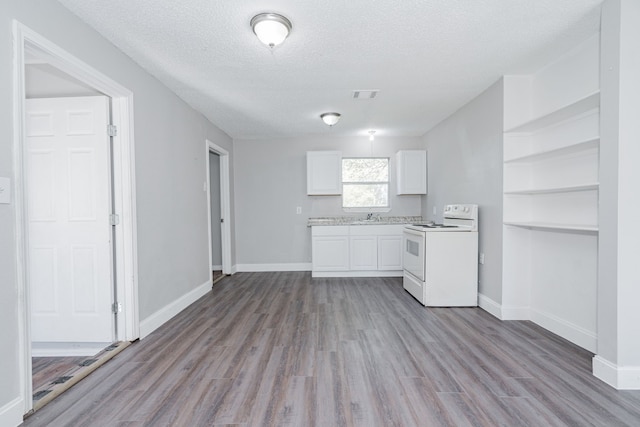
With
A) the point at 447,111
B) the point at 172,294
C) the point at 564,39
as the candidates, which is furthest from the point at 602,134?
the point at 172,294

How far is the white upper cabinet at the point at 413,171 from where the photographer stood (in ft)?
16.3

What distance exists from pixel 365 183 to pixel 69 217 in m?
4.18

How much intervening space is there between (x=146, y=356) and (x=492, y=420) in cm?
234

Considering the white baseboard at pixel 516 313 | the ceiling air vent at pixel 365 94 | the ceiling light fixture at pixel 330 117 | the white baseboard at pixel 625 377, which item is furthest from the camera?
the ceiling light fixture at pixel 330 117

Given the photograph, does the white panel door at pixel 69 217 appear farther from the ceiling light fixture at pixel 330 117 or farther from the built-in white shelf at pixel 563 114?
the built-in white shelf at pixel 563 114

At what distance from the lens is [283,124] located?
14.6 ft

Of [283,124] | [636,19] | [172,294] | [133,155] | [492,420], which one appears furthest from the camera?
[283,124]

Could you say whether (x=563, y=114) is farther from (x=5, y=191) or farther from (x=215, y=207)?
(x=215, y=207)

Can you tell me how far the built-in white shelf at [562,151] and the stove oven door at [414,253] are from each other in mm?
1206

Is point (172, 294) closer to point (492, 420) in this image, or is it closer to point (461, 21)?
point (492, 420)

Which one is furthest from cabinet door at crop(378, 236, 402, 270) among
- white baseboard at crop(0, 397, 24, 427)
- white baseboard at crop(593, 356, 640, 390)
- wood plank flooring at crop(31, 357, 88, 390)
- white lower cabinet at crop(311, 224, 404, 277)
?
white baseboard at crop(0, 397, 24, 427)

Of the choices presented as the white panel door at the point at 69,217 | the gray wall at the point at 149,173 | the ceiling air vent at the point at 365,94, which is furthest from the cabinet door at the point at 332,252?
the white panel door at the point at 69,217

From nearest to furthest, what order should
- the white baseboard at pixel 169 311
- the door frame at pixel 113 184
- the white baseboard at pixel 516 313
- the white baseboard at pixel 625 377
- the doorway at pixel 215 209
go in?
the door frame at pixel 113 184, the white baseboard at pixel 625 377, the white baseboard at pixel 169 311, the white baseboard at pixel 516 313, the doorway at pixel 215 209

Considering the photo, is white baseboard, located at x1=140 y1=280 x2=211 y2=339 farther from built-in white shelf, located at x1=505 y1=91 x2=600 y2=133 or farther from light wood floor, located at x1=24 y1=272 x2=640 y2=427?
built-in white shelf, located at x1=505 y1=91 x2=600 y2=133
